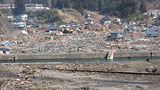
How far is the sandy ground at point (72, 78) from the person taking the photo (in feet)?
31.0

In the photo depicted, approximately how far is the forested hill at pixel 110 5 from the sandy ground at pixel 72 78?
26736 millimetres

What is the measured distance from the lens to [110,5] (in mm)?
42188

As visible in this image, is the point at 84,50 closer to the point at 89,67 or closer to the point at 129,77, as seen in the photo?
the point at 89,67

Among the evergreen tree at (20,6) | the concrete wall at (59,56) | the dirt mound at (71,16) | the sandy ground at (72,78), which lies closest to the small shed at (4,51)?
the concrete wall at (59,56)

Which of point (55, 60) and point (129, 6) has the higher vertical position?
point (129, 6)

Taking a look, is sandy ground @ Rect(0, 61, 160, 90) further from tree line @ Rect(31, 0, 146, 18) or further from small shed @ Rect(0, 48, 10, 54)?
tree line @ Rect(31, 0, 146, 18)

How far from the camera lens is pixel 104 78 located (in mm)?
10539

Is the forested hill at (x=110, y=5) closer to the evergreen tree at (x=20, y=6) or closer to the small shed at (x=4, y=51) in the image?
the evergreen tree at (x=20, y=6)

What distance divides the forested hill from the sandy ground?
26.7 m

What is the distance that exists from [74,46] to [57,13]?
2024cm

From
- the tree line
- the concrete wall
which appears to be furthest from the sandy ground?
the tree line

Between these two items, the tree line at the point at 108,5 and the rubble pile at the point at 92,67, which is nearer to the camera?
the rubble pile at the point at 92,67

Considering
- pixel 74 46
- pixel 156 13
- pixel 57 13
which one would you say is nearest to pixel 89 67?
pixel 74 46

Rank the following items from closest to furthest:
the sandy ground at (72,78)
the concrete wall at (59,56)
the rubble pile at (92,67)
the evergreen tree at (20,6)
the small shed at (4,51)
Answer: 1. the sandy ground at (72,78)
2. the rubble pile at (92,67)
3. the concrete wall at (59,56)
4. the small shed at (4,51)
5. the evergreen tree at (20,6)
